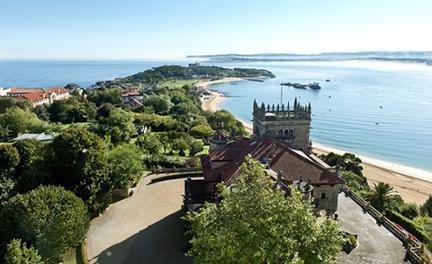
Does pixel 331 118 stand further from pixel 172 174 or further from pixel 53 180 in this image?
pixel 53 180

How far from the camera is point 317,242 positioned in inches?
722

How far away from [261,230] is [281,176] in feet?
56.2

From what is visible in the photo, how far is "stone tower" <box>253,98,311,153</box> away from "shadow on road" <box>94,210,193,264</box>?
18.7 meters

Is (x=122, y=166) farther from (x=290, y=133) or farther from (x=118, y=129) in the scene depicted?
(x=118, y=129)

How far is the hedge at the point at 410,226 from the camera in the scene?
37.8 metres

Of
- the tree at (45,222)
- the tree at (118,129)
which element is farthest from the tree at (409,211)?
the tree at (118,129)

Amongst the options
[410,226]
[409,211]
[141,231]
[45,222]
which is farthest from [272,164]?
[45,222]

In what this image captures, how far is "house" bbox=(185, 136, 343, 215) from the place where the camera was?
34.7 metres

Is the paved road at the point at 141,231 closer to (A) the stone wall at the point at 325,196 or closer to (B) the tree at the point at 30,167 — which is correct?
(B) the tree at the point at 30,167

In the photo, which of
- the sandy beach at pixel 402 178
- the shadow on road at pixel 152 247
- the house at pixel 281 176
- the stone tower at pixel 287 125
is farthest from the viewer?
the sandy beach at pixel 402 178

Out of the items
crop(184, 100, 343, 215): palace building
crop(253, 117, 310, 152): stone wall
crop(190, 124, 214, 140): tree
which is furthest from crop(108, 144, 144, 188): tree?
crop(190, 124, 214, 140): tree

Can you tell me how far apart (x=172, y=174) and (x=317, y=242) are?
129 ft

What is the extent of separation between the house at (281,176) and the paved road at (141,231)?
15.2 feet

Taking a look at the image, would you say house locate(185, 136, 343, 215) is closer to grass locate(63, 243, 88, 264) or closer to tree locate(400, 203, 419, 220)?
grass locate(63, 243, 88, 264)
